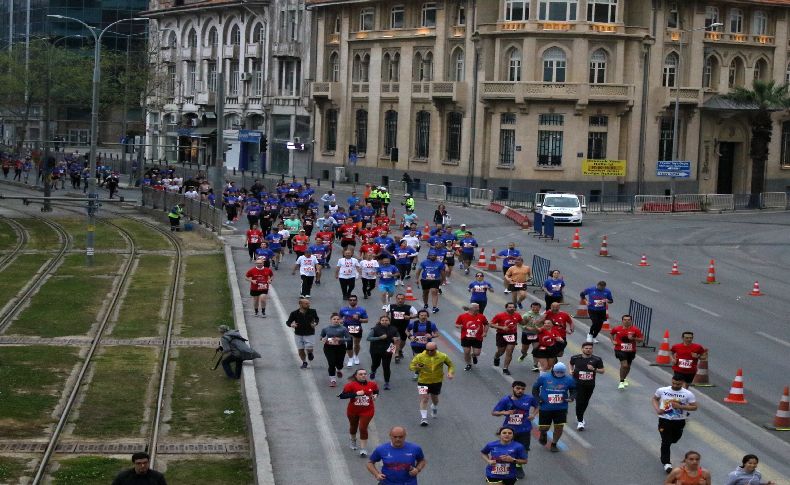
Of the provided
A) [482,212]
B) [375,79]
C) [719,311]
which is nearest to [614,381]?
[719,311]

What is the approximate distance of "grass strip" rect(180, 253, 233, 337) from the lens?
30.7m

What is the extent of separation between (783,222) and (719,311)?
101 ft

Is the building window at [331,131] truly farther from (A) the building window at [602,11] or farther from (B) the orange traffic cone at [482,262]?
(B) the orange traffic cone at [482,262]

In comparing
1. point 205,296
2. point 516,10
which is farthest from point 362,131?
point 205,296

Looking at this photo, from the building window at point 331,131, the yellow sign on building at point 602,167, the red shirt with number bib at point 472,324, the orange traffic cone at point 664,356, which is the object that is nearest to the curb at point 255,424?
the red shirt with number bib at point 472,324

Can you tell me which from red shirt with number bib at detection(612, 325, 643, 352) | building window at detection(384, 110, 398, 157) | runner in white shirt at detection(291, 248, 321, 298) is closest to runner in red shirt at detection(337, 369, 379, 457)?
red shirt with number bib at detection(612, 325, 643, 352)

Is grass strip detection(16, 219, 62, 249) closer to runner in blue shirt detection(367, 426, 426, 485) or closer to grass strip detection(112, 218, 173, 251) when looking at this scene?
grass strip detection(112, 218, 173, 251)

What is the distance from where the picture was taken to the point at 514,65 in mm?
71812

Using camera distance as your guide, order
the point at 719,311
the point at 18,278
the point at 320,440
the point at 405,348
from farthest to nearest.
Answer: the point at 18,278 → the point at 719,311 → the point at 405,348 → the point at 320,440

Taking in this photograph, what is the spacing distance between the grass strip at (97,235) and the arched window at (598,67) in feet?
86.3

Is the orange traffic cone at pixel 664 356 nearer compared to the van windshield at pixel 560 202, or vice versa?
the orange traffic cone at pixel 664 356

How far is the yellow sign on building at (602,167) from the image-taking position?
223 ft

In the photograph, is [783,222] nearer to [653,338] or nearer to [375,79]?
[375,79]

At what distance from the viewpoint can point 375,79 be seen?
8100 cm
